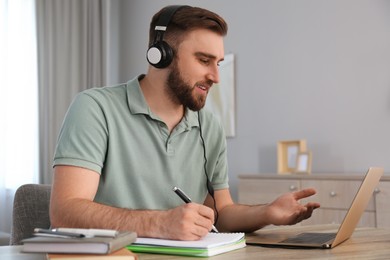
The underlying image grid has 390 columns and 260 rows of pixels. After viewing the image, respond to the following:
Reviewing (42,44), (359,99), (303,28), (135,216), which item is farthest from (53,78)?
(135,216)

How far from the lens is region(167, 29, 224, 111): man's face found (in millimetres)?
1733

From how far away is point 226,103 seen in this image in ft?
14.9

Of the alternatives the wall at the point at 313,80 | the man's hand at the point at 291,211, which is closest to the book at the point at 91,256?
the man's hand at the point at 291,211

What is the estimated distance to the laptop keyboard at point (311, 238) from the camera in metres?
1.36

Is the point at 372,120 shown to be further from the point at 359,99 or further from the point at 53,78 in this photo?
the point at 53,78

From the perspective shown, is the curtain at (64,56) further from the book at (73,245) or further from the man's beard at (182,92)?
the book at (73,245)

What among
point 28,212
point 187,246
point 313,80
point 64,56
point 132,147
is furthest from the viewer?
point 64,56

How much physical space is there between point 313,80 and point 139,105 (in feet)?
7.91

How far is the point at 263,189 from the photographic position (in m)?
3.71

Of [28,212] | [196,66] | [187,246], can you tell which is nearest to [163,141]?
[196,66]

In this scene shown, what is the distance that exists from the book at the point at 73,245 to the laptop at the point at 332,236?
19.5 inches

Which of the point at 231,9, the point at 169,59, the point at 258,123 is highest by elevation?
the point at 231,9

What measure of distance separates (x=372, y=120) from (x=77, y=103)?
2408mm

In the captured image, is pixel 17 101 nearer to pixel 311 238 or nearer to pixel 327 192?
pixel 327 192
